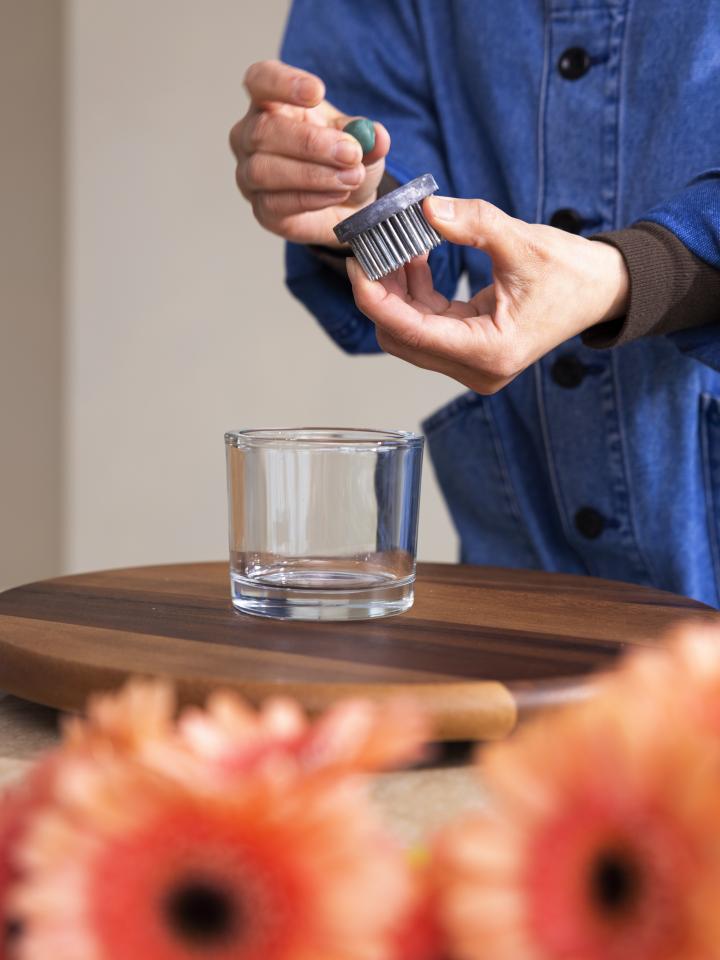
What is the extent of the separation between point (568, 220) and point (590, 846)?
0.75 m

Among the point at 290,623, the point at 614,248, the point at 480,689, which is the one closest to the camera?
the point at 480,689

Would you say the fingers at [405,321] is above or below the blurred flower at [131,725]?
above

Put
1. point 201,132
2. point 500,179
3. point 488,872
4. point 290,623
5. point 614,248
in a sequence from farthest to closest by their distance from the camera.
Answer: point 201,132 < point 500,179 < point 614,248 < point 290,623 < point 488,872

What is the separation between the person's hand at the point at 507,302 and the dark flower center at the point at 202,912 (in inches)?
18.1

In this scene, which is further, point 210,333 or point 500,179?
point 210,333

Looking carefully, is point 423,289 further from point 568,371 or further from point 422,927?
point 422,927

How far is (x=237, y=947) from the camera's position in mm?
148

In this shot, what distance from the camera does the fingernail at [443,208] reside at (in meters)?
0.55

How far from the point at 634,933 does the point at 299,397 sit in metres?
1.84

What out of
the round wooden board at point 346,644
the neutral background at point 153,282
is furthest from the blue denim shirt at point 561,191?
the neutral background at point 153,282

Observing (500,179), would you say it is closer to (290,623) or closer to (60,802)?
(290,623)

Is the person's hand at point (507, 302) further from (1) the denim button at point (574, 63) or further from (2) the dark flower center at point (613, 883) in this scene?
(2) the dark flower center at point (613, 883)

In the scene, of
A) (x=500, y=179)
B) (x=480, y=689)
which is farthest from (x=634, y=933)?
(x=500, y=179)

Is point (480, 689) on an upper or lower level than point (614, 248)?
lower
